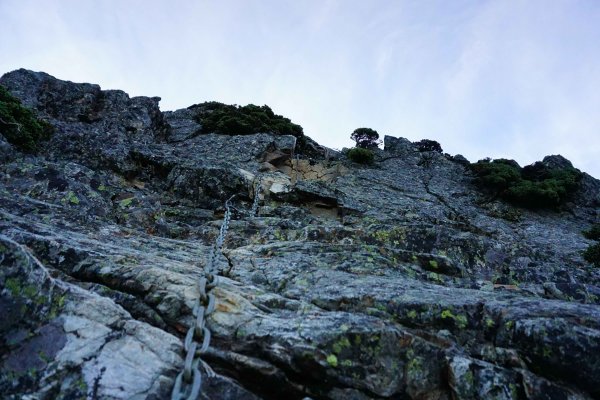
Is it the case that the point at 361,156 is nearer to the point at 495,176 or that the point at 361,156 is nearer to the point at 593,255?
the point at 495,176

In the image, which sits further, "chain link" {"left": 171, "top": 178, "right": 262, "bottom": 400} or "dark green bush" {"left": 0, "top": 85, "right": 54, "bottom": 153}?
"dark green bush" {"left": 0, "top": 85, "right": 54, "bottom": 153}

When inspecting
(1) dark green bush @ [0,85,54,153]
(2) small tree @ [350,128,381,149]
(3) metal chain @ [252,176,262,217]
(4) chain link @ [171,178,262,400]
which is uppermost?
(2) small tree @ [350,128,381,149]

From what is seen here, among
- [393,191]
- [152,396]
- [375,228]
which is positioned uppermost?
[393,191]

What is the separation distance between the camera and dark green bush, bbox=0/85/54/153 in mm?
15965

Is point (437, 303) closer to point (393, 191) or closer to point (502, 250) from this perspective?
point (502, 250)

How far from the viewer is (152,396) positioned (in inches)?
184

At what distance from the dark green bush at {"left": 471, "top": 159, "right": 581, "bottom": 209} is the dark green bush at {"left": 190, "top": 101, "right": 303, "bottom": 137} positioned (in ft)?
47.5

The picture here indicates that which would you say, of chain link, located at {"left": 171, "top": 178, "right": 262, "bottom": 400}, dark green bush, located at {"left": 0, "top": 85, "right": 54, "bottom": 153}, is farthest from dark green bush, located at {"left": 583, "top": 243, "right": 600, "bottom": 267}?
dark green bush, located at {"left": 0, "top": 85, "right": 54, "bottom": 153}

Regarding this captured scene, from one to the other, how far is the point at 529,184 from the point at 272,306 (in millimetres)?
25475

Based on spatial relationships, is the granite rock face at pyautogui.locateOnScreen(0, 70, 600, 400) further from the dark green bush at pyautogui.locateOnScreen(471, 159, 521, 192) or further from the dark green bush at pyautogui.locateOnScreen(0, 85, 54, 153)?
the dark green bush at pyautogui.locateOnScreen(471, 159, 521, 192)

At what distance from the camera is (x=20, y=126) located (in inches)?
645

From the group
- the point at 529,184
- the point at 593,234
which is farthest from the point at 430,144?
the point at 593,234

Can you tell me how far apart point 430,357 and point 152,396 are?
12.5 ft

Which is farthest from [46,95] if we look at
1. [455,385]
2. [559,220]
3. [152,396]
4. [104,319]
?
[559,220]
